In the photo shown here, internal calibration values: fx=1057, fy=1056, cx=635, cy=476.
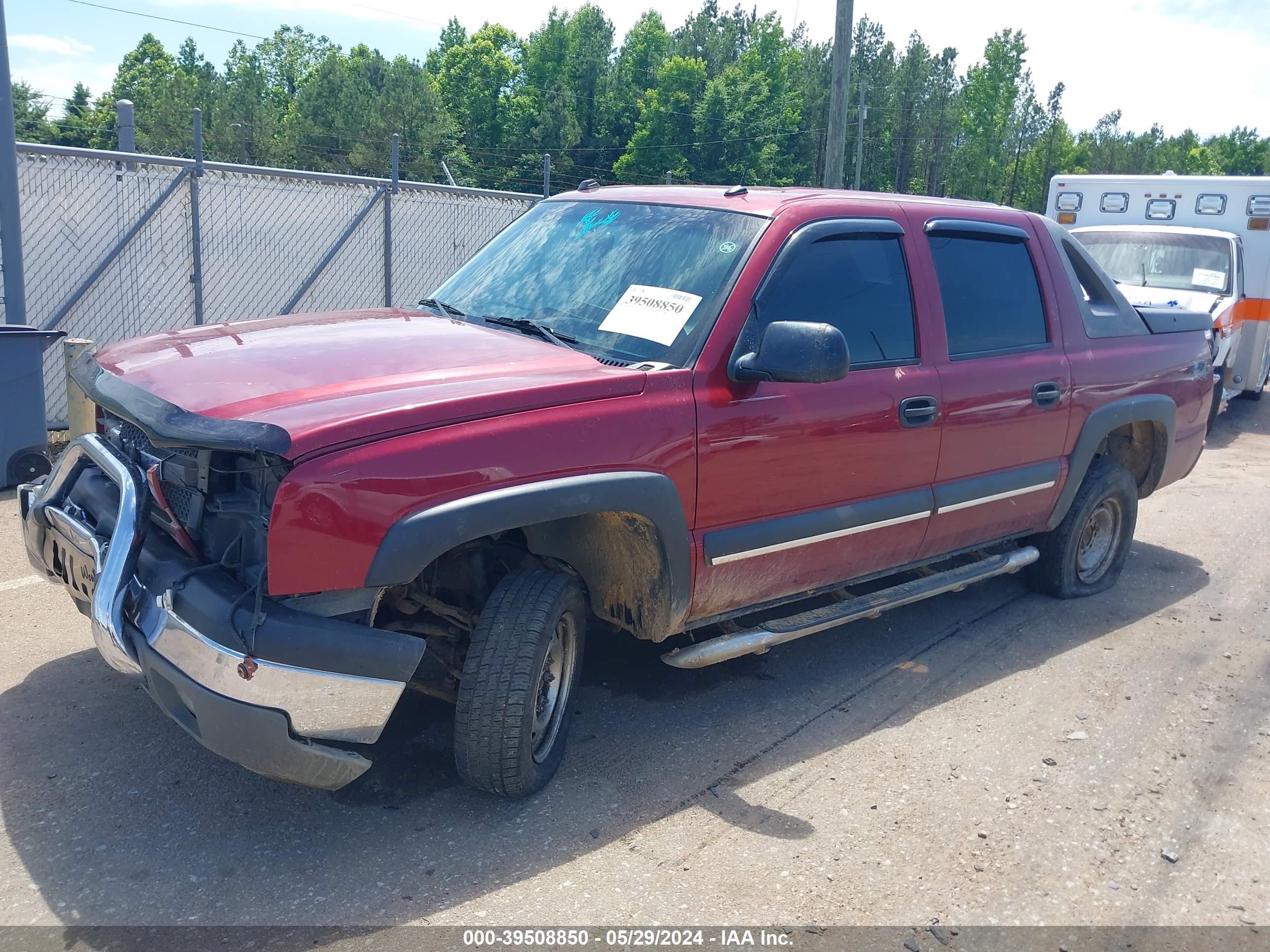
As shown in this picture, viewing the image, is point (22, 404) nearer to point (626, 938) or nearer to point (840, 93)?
point (626, 938)

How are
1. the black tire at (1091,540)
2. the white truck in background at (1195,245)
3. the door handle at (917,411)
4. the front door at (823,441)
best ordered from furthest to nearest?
the white truck in background at (1195,245) < the black tire at (1091,540) < the door handle at (917,411) < the front door at (823,441)

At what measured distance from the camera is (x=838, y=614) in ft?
13.6

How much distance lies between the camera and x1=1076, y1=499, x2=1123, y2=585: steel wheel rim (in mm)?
5762

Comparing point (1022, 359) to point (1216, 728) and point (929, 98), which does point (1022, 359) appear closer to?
point (1216, 728)

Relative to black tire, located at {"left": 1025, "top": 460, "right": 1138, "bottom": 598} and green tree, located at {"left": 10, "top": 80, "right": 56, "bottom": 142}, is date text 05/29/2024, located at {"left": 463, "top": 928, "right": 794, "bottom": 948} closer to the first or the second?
black tire, located at {"left": 1025, "top": 460, "right": 1138, "bottom": 598}

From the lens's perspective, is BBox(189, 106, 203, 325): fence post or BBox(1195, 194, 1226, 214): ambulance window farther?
BBox(1195, 194, 1226, 214): ambulance window

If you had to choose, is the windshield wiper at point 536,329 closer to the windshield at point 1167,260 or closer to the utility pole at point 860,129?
the windshield at point 1167,260

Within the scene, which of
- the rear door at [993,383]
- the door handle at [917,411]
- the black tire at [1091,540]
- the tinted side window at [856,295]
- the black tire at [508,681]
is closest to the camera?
the black tire at [508,681]

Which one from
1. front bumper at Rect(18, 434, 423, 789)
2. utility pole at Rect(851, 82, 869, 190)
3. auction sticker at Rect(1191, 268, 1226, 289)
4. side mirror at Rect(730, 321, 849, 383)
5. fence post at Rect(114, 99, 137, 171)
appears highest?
utility pole at Rect(851, 82, 869, 190)

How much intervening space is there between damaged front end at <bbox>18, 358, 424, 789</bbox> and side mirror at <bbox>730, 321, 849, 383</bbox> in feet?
4.71

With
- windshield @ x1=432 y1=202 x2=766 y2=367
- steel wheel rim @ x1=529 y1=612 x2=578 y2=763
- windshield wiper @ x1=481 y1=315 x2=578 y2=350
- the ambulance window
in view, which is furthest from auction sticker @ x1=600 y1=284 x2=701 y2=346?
the ambulance window

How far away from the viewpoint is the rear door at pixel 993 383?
176 inches

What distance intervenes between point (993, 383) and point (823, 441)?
112 centimetres

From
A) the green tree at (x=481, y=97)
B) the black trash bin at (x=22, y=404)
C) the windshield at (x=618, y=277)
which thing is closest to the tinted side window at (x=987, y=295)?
the windshield at (x=618, y=277)
